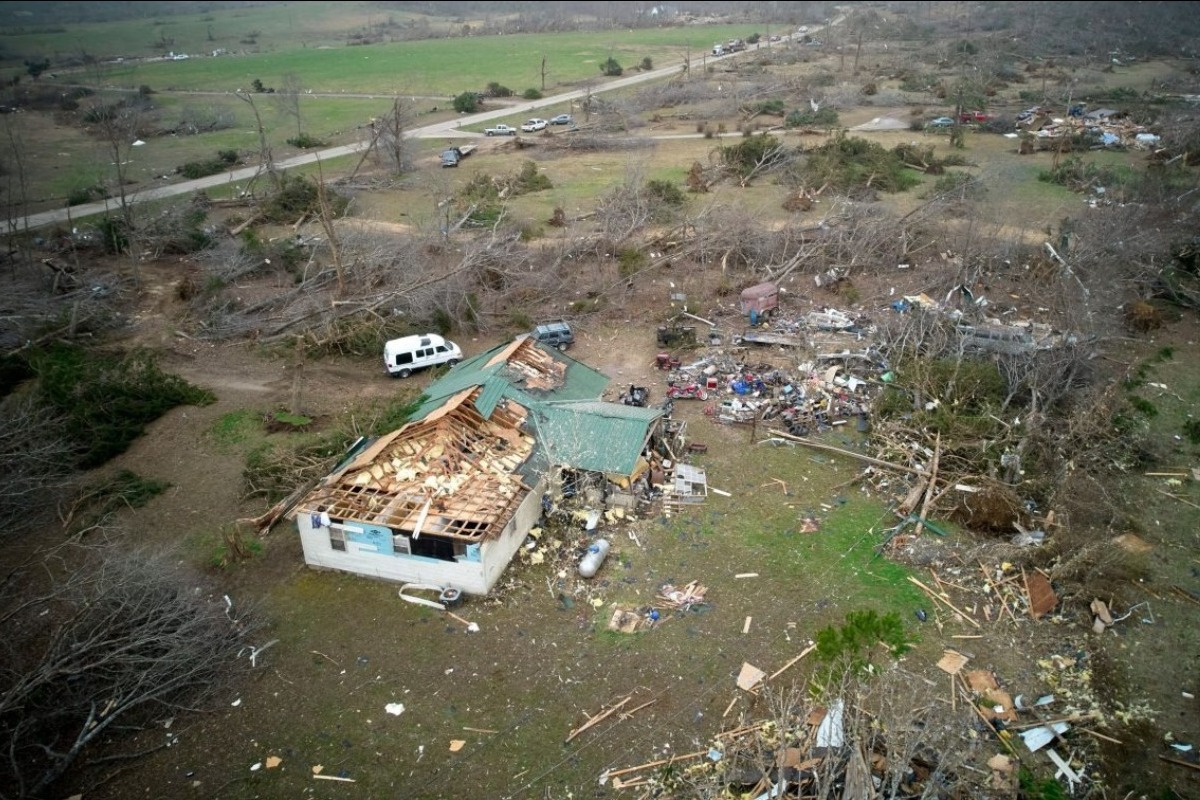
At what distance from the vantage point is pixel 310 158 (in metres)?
40.6

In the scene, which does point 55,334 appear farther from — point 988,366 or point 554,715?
point 988,366

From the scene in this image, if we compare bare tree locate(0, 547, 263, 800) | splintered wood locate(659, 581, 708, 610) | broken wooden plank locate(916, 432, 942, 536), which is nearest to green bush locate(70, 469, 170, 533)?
bare tree locate(0, 547, 263, 800)

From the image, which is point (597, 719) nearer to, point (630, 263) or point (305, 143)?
point (630, 263)

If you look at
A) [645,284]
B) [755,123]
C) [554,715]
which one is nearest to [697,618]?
[554,715]

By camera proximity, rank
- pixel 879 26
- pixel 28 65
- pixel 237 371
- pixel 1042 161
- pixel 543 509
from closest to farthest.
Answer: pixel 543 509, pixel 237 371, pixel 1042 161, pixel 28 65, pixel 879 26

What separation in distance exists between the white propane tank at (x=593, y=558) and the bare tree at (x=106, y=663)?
5373 mm

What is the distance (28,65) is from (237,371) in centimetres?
6425

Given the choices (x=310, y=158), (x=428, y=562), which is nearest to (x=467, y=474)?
(x=428, y=562)

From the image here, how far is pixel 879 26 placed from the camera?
8606 centimetres

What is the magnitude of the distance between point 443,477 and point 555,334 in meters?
8.51

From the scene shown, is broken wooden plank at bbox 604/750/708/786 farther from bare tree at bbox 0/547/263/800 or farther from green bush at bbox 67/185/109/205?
green bush at bbox 67/185/109/205

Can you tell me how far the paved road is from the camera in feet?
99.9

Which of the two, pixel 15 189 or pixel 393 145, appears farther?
pixel 393 145

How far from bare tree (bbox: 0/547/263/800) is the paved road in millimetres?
18906
